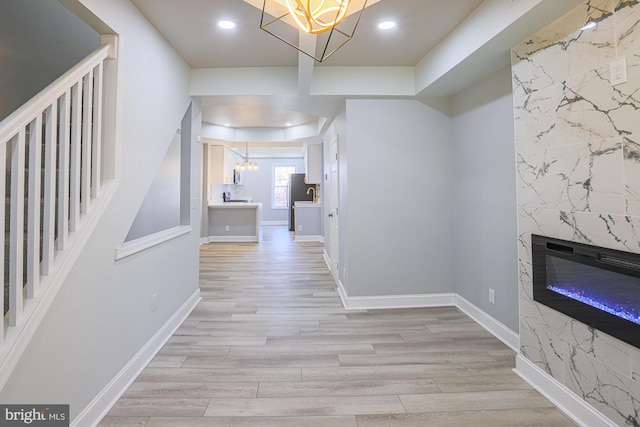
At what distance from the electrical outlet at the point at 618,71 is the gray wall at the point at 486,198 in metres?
0.90

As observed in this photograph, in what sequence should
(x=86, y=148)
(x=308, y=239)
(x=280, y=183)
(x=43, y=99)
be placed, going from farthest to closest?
(x=280, y=183), (x=308, y=239), (x=86, y=148), (x=43, y=99)

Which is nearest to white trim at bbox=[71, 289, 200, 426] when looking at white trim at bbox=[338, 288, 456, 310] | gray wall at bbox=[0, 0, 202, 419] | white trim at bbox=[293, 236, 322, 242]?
gray wall at bbox=[0, 0, 202, 419]

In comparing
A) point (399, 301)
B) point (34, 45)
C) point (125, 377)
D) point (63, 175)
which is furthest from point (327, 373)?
point (34, 45)

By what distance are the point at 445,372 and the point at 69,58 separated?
13.1 feet

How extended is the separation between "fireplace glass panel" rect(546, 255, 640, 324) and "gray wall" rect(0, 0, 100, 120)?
381 cm

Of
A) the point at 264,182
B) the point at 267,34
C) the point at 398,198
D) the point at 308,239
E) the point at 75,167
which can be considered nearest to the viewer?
the point at 75,167

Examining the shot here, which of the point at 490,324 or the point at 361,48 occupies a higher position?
the point at 361,48

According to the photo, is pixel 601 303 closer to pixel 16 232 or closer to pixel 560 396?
A: pixel 560 396

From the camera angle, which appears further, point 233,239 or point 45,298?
point 233,239

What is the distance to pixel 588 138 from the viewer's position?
1.61 metres

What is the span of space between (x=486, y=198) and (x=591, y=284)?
1.22m

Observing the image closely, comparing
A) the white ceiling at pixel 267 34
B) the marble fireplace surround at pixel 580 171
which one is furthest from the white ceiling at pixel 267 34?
the marble fireplace surround at pixel 580 171

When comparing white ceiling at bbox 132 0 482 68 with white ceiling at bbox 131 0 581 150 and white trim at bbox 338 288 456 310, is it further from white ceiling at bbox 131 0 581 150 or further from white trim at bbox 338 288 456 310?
white trim at bbox 338 288 456 310

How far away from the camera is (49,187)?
1.38m
